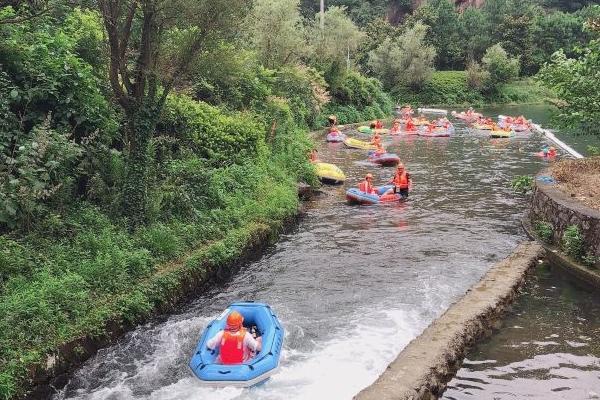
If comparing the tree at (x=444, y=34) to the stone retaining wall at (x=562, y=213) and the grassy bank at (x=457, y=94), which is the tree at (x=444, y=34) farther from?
the stone retaining wall at (x=562, y=213)

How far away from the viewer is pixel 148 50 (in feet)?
33.5

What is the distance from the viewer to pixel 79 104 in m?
10.8

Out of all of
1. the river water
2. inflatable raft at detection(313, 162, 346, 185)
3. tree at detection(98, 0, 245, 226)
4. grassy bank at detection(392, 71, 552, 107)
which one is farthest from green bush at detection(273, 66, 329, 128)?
grassy bank at detection(392, 71, 552, 107)

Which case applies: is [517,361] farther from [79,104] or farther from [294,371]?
[79,104]

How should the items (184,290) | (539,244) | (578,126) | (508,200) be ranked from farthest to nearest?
1. (508,200)
2. (578,126)
3. (539,244)
4. (184,290)

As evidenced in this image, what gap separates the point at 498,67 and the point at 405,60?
10.5 m

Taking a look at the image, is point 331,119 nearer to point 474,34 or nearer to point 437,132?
point 437,132

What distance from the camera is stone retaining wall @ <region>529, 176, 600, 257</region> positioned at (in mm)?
10148

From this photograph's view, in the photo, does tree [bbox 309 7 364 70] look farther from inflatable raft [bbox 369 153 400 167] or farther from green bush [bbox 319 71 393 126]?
inflatable raft [bbox 369 153 400 167]

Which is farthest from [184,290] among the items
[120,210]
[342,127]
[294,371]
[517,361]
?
[342,127]

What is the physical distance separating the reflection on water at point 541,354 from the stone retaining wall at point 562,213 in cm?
105

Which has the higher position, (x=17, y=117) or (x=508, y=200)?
(x=17, y=117)

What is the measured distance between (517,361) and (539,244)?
190 inches

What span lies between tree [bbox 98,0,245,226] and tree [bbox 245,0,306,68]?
18679 millimetres
